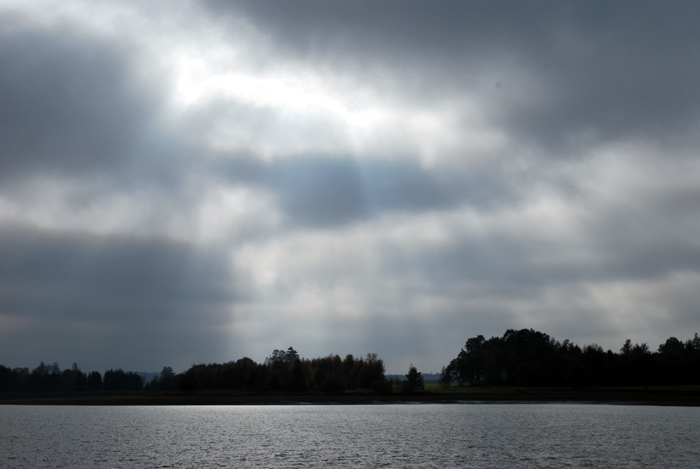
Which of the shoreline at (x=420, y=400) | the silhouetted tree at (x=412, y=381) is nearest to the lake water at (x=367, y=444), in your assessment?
the shoreline at (x=420, y=400)

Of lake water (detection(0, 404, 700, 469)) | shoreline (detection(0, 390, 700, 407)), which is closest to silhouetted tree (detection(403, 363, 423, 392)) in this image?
shoreline (detection(0, 390, 700, 407))

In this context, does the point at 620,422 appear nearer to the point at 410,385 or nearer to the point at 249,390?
the point at 410,385

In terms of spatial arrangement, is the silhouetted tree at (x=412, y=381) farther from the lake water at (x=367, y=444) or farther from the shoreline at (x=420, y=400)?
the lake water at (x=367, y=444)

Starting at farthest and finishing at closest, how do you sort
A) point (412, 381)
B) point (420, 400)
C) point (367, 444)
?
point (412, 381) → point (420, 400) → point (367, 444)

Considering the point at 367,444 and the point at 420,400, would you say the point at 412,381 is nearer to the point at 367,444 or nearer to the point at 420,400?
the point at 420,400

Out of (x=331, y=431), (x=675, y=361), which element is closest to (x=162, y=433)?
(x=331, y=431)

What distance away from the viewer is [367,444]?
57188 mm

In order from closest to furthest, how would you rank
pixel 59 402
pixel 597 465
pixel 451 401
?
pixel 597 465 → pixel 451 401 → pixel 59 402

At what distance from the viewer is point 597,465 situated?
42469 millimetres

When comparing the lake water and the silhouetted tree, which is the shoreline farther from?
the lake water

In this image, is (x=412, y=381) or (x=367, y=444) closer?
(x=367, y=444)

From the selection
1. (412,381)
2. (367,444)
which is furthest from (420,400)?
(367,444)

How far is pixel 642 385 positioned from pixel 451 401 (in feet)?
226

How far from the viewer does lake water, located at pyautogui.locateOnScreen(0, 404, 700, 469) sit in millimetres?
45062
